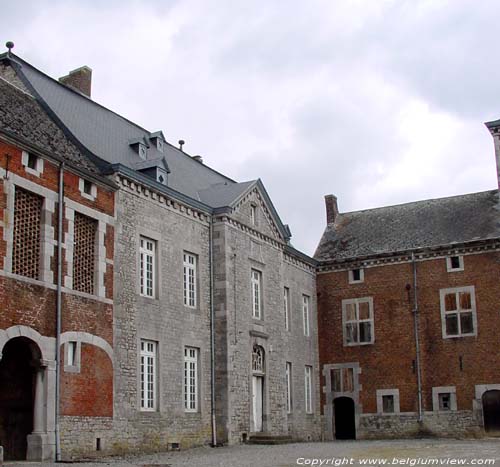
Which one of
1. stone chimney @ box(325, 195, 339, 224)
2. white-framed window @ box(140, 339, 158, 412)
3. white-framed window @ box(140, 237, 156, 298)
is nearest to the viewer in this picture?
white-framed window @ box(140, 339, 158, 412)

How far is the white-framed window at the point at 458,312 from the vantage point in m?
31.5

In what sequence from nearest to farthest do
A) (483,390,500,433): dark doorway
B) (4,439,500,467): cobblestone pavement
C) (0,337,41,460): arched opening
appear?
(4,439,500,467): cobblestone pavement
(0,337,41,460): arched opening
(483,390,500,433): dark doorway

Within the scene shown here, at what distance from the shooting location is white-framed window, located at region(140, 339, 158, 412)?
22406mm

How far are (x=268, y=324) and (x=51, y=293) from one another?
11133 millimetres

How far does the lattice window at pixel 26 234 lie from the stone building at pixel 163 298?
0.29 metres

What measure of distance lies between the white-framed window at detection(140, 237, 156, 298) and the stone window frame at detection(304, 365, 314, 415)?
11.3 metres

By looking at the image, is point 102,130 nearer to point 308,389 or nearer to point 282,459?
point 282,459

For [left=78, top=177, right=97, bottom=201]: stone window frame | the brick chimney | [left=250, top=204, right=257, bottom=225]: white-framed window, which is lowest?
[left=78, top=177, right=97, bottom=201]: stone window frame

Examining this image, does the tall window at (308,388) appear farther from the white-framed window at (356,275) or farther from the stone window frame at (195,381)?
the stone window frame at (195,381)

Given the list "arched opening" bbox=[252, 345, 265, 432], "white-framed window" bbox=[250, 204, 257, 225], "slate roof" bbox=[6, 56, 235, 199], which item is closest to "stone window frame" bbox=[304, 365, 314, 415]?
"arched opening" bbox=[252, 345, 265, 432]

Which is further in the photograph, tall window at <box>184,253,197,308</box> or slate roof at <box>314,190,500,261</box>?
slate roof at <box>314,190,500,261</box>

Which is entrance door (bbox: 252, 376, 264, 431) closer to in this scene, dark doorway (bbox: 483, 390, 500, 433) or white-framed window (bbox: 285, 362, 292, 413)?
white-framed window (bbox: 285, 362, 292, 413)

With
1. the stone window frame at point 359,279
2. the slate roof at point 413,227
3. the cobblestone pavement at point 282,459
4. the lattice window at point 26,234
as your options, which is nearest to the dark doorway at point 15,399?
the lattice window at point 26,234

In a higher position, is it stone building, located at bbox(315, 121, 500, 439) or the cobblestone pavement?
stone building, located at bbox(315, 121, 500, 439)
